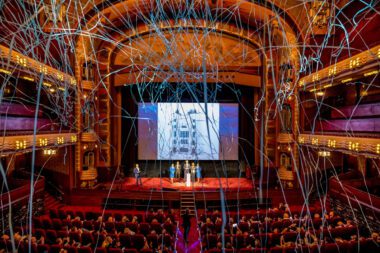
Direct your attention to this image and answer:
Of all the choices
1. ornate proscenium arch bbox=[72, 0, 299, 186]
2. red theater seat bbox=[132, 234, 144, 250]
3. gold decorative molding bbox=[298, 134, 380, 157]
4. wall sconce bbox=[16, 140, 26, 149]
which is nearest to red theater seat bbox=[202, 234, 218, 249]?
red theater seat bbox=[132, 234, 144, 250]

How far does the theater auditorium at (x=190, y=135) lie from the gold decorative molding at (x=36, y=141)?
69 mm

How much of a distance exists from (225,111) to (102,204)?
10.1 m

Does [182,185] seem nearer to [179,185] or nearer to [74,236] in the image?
[179,185]

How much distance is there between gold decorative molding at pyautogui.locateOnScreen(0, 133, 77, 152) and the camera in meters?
10.2

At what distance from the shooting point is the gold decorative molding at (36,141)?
1023 centimetres

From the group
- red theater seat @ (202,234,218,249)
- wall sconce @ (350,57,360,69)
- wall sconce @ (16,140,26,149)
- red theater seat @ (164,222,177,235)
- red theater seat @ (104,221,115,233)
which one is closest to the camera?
red theater seat @ (202,234,218,249)

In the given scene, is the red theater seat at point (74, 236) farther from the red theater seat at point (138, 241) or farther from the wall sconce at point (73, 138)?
the wall sconce at point (73, 138)

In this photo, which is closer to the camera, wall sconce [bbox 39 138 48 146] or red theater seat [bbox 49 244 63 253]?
red theater seat [bbox 49 244 63 253]

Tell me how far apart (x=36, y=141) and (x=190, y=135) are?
8582 mm

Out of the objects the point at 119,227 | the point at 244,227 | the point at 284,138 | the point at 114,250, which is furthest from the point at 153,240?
the point at 284,138

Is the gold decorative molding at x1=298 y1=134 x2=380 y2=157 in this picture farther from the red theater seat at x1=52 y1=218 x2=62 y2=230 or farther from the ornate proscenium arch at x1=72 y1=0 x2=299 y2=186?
the red theater seat at x1=52 y1=218 x2=62 y2=230

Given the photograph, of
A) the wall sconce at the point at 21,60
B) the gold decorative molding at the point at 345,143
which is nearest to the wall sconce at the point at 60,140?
the wall sconce at the point at 21,60

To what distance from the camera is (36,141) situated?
12281 mm

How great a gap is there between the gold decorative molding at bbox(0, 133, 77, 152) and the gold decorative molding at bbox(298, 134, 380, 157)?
1113cm
